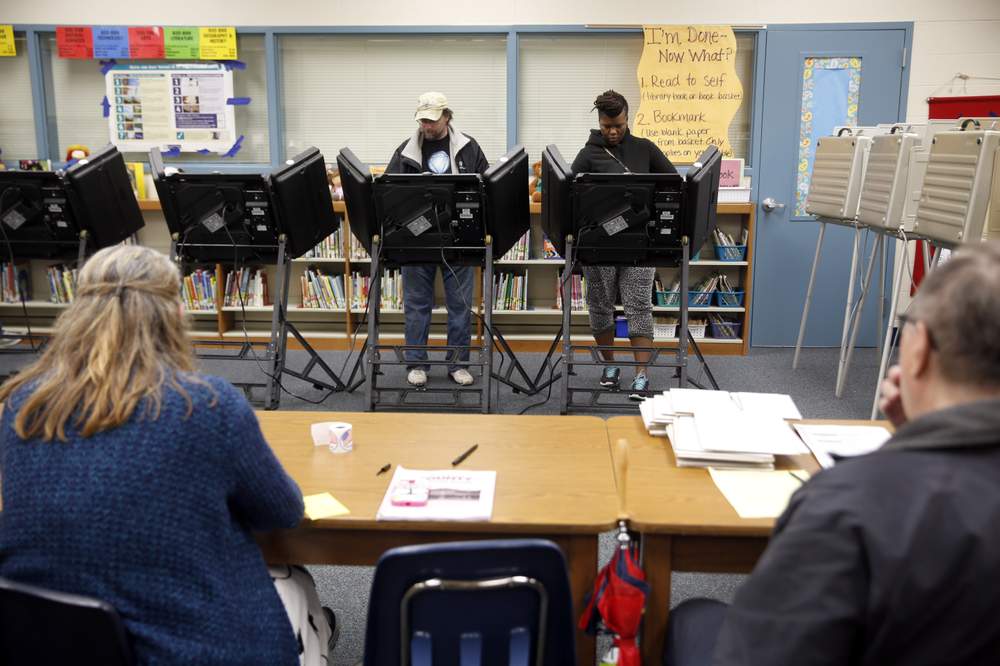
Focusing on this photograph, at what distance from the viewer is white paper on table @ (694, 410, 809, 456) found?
1.92 meters

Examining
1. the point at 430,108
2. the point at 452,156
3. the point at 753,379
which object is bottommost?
the point at 753,379

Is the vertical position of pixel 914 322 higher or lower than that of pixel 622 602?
higher

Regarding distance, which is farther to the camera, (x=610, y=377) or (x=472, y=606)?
(x=610, y=377)

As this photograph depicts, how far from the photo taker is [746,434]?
198 centimetres

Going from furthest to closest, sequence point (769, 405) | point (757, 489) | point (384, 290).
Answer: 1. point (384, 290)
2. point (769, 405)
3. point (757, 489)

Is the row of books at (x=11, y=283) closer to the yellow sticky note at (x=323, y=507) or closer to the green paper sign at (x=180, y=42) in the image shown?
the green paper sign at (x=180, y=42)

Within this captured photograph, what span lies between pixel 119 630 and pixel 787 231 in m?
5.30

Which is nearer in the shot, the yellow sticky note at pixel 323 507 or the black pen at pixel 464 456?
the yellow sticky note at pixel 323 507

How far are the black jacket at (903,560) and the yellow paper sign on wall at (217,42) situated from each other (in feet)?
18.5

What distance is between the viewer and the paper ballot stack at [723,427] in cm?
193

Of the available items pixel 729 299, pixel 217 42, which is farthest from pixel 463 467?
pixel 217 42

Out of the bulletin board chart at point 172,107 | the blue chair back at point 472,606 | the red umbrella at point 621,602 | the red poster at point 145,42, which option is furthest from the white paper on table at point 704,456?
the red poster at point 145,42

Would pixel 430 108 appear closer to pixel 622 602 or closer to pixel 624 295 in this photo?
pixel 624 295

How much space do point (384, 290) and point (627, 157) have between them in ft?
6.48
